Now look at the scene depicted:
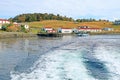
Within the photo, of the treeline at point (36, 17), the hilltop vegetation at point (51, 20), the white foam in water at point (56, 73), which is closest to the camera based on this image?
the white foam in water at point (56, 73)

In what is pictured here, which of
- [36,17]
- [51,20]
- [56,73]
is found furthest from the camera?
[36,17]

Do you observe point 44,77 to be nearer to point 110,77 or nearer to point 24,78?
point 24,78

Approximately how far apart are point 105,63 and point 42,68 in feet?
18.5

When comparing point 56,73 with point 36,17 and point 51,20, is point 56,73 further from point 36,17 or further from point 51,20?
point 36,17

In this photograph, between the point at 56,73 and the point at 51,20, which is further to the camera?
the point at 51,20

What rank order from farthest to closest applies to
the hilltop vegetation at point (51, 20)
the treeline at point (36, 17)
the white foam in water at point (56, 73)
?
the treeline at point (36, 17), the hilltop vegetation at point (51, 20), the white foam in water at point (56, 73)

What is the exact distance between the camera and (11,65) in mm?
26844

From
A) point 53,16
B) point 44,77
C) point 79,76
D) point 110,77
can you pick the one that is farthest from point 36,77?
point 53,16

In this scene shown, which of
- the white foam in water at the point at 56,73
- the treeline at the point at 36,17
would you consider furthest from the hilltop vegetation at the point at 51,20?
the white foam in water at the point at 56,73

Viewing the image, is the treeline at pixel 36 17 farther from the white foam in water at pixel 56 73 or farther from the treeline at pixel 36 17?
the white foam in water at pixel 56 73

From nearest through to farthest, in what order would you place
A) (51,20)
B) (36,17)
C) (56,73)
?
1. (56,73)
2. (51,20)
3. (36,17)

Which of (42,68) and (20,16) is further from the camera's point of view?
(20,16)

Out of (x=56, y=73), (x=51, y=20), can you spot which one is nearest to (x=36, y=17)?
(x=51, y=20)

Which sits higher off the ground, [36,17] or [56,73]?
[36,17]
